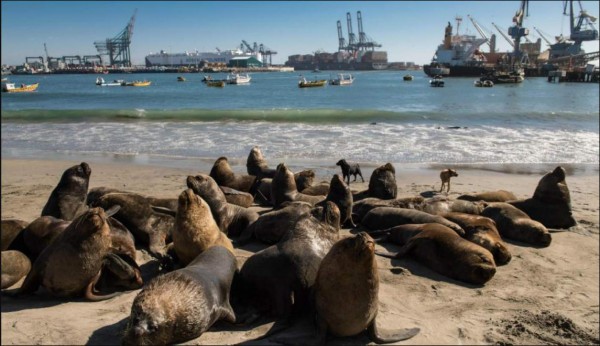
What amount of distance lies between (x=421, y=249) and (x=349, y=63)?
18986 cm

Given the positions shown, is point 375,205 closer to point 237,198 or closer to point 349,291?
point 237,198

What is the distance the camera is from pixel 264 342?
145 inches

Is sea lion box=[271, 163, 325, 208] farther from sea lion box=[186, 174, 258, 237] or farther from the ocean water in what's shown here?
the ocean water

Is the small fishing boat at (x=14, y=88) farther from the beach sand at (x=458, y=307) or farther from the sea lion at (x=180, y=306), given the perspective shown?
the sea lion at (x=180, y=306)

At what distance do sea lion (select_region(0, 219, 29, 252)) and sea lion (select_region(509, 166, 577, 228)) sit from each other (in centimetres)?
656

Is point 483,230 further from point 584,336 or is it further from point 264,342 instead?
point 264,342

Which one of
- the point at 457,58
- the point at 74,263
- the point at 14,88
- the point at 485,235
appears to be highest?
the point at 457,58

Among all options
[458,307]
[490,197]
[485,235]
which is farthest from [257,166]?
[458,307]

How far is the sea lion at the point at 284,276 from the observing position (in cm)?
408

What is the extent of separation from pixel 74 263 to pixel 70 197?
2.05 m

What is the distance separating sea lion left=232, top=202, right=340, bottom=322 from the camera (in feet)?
13.4

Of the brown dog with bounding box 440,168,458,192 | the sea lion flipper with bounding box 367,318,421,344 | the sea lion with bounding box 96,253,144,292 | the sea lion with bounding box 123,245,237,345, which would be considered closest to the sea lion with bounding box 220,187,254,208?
the sea lion with bounding box 96,253,144,292

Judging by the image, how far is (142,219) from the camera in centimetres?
566

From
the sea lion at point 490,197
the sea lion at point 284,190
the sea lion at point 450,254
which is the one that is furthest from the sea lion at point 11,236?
the sea lion at point 490,197
